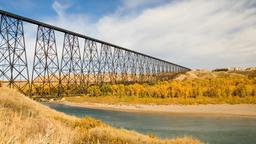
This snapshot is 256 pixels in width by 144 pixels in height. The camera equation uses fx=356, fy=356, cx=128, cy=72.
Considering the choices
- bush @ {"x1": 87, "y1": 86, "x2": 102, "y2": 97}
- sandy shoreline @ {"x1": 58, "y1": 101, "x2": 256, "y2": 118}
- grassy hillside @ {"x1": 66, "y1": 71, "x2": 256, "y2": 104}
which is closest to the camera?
sandy shoreline @ {"x1": 58, "y1": 101, "x2": 256, "y2": 118}

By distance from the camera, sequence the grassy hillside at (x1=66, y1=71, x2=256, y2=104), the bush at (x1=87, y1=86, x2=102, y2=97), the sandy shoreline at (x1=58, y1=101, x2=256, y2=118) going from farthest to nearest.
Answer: the bush at (x1=87, y1=86, x2=102, y2=97) < the grassy hillside at (x1=66, y1=71, x2=256, y2=104) < the sandy shoreline at (x1=58, y1=101, x2=256, y2=118)

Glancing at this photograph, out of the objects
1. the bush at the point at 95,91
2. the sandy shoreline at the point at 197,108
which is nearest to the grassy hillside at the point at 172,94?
the bush at the point at 95,91

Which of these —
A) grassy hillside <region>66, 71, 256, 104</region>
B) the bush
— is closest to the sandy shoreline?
grassy hillside <region>66, 71, 256, 104</region>

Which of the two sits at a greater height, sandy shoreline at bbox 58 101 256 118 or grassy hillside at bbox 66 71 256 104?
grassy hillside at bbox 66 71 256 104

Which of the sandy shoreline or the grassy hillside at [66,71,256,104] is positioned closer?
the sandy shoreline

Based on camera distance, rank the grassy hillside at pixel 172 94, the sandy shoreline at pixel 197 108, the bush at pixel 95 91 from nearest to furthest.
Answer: the sandy shoreline at pixel 197 108, the grassy hillside at pixel 172 94, the bush at pixel 95 91

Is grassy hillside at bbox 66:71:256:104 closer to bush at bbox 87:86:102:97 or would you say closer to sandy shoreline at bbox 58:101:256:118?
bush at bbox 87:86:102:97

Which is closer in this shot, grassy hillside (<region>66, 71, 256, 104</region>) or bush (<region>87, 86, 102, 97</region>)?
grassy hillside (<region>66, 71, 256, 104</region>)

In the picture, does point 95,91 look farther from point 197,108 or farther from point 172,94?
point 197,108

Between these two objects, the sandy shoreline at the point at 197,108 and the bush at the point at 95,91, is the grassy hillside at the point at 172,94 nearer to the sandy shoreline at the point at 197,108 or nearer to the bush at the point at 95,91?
the bush at the point at 95,91

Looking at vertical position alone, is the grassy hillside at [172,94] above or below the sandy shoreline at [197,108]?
above

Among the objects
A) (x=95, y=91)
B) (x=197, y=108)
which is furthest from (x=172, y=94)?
(x=95, y=91)

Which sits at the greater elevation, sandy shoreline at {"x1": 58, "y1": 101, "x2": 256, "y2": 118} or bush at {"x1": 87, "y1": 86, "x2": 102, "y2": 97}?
bush at {"x1": 87, "y1": 86, "x2": 102, "y2": 97}

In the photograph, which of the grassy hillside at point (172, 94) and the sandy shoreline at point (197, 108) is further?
the grassy hillside at point (172, 94)
